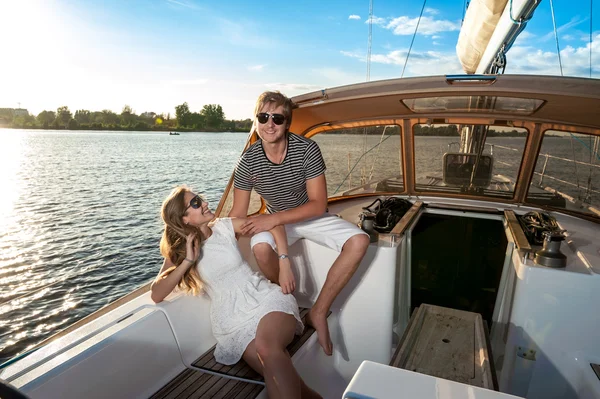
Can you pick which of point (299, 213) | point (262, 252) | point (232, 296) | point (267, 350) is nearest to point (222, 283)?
point (232, 296)

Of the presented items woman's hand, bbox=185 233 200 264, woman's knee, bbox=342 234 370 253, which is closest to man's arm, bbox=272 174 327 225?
woman's knee, bbox=342 234 370 253

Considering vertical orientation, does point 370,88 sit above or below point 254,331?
above

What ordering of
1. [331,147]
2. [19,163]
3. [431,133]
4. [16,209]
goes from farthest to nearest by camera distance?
[19,163] → [16,209] → [331,147] → [431,133]

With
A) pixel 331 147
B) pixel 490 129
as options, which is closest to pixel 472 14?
pixel 490 129

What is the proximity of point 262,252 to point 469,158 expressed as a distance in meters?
2.53

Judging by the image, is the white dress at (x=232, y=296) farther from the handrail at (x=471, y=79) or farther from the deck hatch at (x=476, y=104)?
the deck hatch at (x=476, y=104)

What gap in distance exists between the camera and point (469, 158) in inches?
161

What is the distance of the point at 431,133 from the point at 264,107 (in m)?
2.16

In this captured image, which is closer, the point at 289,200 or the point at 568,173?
the point at 289,200

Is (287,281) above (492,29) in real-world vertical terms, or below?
below

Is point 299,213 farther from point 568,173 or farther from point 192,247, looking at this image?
point 568,173

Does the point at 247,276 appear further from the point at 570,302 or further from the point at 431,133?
the point at 431,133

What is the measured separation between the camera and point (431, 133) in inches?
161

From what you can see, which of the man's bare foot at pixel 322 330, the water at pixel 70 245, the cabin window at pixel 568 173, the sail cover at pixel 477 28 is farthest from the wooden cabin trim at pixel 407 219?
the water at pixel 70 245
